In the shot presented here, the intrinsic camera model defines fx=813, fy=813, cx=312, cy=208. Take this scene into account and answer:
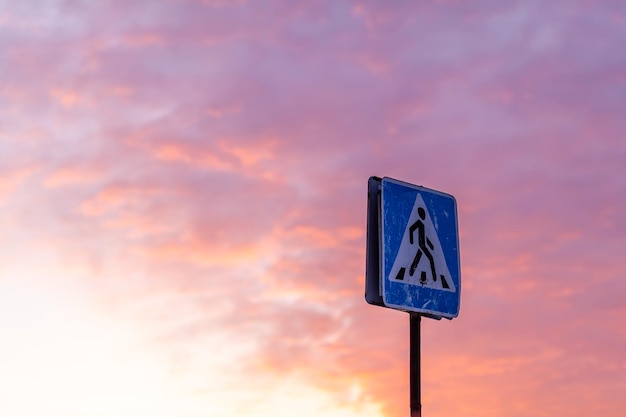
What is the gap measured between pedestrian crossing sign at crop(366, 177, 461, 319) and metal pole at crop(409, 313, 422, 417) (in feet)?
0.34

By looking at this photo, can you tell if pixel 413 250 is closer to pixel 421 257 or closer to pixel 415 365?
pixel 421 257

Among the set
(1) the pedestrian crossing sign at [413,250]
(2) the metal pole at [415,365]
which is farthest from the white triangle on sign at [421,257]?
(2) the metal pole at [415,365]

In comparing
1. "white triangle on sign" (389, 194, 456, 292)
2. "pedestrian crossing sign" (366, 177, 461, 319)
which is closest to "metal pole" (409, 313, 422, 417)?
"pedestrian crossing sign" (366, 177, 461, 319)

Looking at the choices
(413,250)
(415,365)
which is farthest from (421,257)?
(415,365)

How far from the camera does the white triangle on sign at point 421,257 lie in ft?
20.5

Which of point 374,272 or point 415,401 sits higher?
point 374,272

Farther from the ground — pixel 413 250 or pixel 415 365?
pixel 413 250

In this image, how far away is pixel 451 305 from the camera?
654 cm

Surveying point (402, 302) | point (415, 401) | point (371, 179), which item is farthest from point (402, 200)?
point (415, 401)

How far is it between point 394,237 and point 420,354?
91cm

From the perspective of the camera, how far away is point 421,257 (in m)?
6.45

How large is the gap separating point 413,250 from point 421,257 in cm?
11

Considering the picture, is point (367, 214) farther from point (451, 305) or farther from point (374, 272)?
point (451, 305)

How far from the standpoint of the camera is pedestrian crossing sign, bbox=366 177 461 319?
20.1 ft
